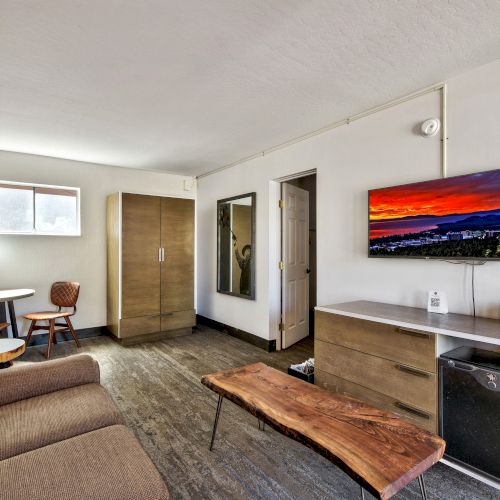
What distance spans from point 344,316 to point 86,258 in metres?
3.77

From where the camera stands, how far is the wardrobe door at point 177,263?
4.57 metres

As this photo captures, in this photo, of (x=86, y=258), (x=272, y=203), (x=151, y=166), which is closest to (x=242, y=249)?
(x=272, y=203)

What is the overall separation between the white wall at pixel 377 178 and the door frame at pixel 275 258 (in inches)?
0.7

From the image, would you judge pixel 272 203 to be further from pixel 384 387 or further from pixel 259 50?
pixel 384 387

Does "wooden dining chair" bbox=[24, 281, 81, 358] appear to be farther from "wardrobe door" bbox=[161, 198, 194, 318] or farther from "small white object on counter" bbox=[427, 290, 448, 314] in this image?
"small white object on counter" bbox=[427, 290, 448, 314]

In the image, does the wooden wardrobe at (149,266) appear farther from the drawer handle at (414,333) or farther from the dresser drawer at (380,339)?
the drawer handle at (414,333)

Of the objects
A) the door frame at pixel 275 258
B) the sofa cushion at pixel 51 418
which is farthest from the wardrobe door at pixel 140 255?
the sofa cushion at pixel 51 418

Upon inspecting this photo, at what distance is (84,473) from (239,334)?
11.0 feet

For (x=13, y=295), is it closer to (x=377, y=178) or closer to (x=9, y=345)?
(x=9, y=345)

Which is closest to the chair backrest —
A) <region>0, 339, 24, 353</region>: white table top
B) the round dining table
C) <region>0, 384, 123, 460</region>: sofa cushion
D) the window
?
the round dining table

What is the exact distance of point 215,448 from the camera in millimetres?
2082

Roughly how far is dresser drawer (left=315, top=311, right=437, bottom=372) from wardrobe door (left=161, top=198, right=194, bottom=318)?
262 cm

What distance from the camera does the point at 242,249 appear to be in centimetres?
447

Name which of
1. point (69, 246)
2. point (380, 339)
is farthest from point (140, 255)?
point (380, 339)
